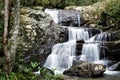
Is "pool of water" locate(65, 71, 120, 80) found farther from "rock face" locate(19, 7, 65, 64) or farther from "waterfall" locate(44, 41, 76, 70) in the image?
"rock face" locate(19, 7, 65, 64)

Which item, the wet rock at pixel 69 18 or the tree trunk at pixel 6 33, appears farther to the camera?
the wet rock at pixel 69 18

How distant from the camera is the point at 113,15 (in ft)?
70.3

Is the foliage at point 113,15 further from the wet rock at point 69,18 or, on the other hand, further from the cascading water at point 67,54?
the cascading water at point 67,54

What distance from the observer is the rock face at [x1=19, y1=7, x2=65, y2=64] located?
15.5 metres

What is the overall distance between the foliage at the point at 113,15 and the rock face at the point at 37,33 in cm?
506

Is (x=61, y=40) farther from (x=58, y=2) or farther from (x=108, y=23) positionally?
(x=58, y=2)

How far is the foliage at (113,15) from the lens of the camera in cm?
2106

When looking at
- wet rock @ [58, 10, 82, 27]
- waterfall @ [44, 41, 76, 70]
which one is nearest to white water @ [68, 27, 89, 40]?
waterfall @ [44, 41, 76, 70]

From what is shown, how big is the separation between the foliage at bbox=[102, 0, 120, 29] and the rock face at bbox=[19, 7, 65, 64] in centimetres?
506

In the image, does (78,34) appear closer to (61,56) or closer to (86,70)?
(61,56)

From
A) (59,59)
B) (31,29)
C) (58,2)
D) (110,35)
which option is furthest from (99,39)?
(58,2)

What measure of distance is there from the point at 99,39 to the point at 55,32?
326 centimetres

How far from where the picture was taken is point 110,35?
60.1 feet

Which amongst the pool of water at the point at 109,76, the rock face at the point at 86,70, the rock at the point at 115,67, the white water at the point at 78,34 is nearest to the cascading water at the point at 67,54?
the white water at the point at 78,34
